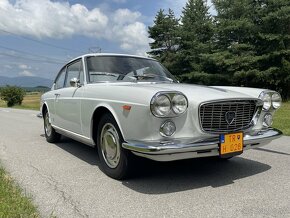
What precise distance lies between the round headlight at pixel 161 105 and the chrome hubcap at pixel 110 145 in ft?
2.45

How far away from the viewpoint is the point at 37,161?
5.30 m

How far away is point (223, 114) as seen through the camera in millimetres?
3887

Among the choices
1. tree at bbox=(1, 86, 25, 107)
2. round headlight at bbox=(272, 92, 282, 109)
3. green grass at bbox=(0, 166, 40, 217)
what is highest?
round headlight at bbox=(272, 92, 282, 109)

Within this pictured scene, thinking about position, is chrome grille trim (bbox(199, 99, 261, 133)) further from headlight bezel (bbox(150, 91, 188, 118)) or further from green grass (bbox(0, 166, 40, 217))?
green grass (bbox(0, 166, 40, 217))

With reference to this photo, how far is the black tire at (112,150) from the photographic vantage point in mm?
3957

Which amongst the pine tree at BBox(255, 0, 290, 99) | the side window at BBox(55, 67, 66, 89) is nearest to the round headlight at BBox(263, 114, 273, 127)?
the side window at BBox(55, 67, 66, 89)

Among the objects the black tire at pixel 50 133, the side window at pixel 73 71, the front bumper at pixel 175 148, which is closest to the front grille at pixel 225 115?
the front bumper at pixel 175 148

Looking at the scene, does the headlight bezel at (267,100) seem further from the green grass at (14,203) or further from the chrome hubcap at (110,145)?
the green grass at (14,203)

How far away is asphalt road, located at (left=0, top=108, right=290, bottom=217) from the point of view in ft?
10.4

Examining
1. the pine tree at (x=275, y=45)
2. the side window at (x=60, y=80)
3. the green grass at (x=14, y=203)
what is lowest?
the green grass at (x=14, y=203)

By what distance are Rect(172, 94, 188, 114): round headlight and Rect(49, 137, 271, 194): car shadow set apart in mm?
818

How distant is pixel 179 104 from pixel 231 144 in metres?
0.74

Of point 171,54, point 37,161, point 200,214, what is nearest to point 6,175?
point 37,161

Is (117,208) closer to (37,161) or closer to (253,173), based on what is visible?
(253,173)
